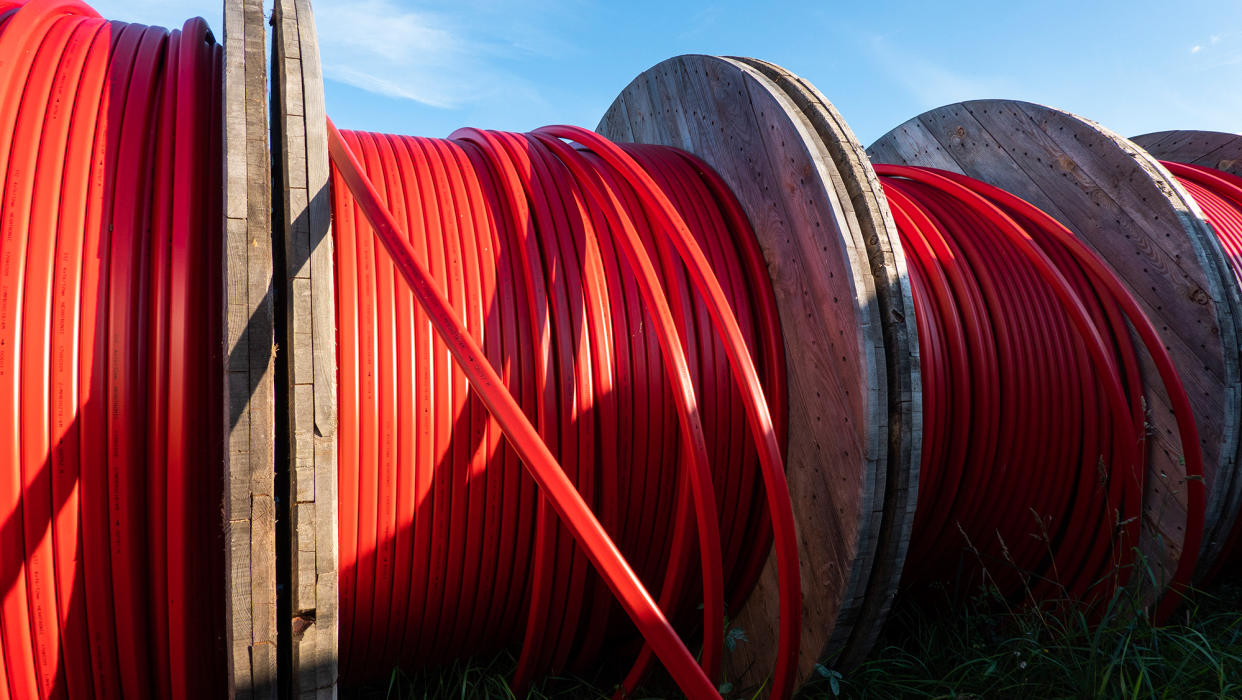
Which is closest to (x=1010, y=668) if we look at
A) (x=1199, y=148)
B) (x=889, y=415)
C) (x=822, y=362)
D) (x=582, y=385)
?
(x=889, y=415)

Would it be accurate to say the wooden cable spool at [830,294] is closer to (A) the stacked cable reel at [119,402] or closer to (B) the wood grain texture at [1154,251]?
(B) the wood grain texture at [1154,251]

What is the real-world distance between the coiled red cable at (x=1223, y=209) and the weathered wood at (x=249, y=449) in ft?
12.7

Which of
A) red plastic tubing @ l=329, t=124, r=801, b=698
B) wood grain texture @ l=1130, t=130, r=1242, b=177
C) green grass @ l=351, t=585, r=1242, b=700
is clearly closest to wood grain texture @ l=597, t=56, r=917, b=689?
red plastic tubing @ l=329, t=124, r=801, b=698

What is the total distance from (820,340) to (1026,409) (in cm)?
123

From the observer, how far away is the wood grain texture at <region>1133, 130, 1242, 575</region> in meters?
3.42

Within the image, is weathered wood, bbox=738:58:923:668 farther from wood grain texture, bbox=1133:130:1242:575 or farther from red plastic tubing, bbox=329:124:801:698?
wood grain texture, bbox=1133:130:1242:575

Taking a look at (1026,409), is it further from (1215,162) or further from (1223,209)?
(1215,162)

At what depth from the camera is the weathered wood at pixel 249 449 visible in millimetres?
1867

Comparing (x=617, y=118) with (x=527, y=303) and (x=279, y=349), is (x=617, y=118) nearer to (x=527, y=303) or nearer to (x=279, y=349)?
(x=527, y=303)

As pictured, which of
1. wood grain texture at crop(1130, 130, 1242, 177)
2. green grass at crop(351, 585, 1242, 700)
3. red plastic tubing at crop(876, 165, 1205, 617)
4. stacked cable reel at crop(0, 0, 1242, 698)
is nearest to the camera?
stacked cable reel at crop(0, 0, 1242, 698)

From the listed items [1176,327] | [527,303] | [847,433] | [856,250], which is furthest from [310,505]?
[1176,327]

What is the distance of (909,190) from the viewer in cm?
396

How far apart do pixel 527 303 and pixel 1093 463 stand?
2713 mm

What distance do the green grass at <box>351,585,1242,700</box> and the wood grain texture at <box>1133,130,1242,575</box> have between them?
407mm
